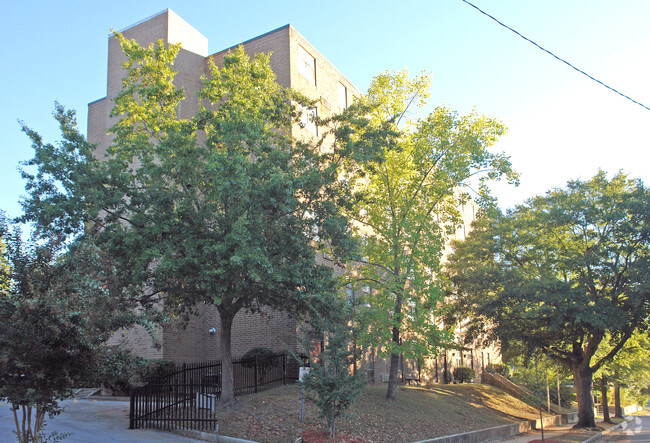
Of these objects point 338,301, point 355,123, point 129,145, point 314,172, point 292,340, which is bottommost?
point 292,340

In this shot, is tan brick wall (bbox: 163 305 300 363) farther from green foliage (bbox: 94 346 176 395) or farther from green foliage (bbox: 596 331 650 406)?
green foliage (bbox: 596 331 650 406)

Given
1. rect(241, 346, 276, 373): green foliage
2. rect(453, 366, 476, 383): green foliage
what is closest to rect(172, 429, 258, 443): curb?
rect(241, 346, 276, 373): green foliage

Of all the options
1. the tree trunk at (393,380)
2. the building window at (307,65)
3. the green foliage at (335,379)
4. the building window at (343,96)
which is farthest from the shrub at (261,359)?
the building window at (343,96)

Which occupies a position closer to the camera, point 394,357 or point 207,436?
point 207,436

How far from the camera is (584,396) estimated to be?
27953 mm

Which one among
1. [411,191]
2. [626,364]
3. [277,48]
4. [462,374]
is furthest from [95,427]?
[626,364]

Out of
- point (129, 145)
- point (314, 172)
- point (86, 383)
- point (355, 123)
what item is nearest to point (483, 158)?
point (355, 123)

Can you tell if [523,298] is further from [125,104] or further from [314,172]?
[125,104]

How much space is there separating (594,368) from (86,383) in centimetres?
2702

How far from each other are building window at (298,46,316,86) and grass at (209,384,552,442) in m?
15.3

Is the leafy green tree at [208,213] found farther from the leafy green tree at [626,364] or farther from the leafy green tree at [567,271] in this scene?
the leafy green tree at [626,364]

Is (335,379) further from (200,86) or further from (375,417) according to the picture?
(200,86)

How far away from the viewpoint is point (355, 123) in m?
17.8

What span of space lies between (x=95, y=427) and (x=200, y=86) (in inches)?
679
